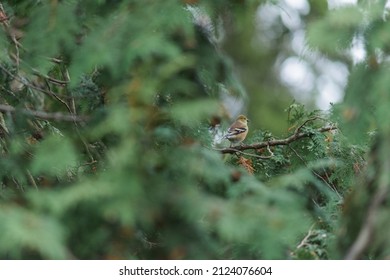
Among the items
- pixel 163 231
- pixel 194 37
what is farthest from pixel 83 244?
pixel 194 37

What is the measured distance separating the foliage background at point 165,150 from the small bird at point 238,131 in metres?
3.15

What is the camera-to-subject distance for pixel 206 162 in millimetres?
3213

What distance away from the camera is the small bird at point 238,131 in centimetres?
795

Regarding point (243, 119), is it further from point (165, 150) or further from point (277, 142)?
point (165, 150)

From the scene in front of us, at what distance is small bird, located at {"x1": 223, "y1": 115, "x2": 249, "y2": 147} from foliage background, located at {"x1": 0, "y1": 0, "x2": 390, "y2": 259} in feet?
10.3

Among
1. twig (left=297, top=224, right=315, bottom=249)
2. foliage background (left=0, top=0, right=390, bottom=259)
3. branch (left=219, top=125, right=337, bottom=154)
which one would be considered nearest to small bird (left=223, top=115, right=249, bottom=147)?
branch (left=219, top=125, right=337, bottom=154)

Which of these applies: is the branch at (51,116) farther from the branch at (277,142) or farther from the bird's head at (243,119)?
the bird's head at (243,119)

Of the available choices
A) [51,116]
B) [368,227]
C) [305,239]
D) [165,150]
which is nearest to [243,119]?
[305,239]

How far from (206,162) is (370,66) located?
856mm

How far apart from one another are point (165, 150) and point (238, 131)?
4654 millimetres

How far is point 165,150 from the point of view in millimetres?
3523

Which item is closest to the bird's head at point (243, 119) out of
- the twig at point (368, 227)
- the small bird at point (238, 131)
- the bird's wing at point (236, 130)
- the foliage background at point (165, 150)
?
the small bird at point (238, 131)

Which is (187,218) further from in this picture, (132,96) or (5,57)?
(5,57)

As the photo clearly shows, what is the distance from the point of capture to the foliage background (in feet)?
9.52
